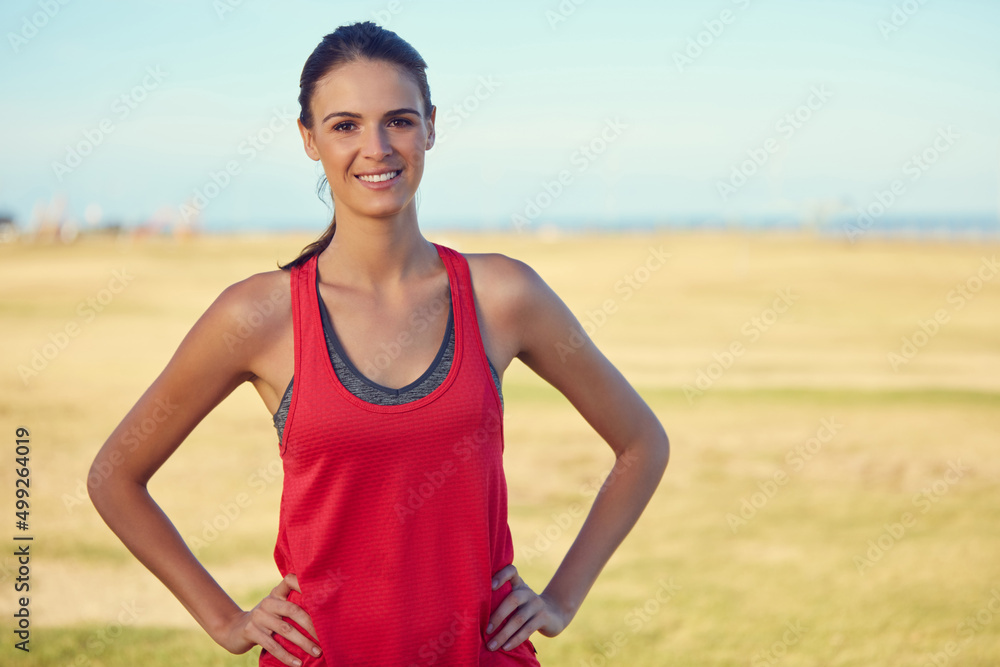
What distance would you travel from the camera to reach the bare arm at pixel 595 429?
220 cm

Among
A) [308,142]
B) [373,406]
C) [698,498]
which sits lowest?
[698,498]

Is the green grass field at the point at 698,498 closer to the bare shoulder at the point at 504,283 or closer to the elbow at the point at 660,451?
the elbow at the point at 660,451

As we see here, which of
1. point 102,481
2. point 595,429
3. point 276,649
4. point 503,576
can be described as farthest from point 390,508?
point 102,481

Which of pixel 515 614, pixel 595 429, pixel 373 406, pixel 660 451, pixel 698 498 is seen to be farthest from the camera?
pixel 698 498

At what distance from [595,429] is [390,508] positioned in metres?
0.68

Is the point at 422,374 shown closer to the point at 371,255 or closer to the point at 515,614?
the point at 371,255

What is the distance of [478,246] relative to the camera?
161 ft

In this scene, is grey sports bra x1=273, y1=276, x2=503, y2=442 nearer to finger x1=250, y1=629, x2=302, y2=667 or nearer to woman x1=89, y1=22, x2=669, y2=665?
woman x1=89, y1=22, x2=669, y2=665

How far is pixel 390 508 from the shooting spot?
1.95 meters

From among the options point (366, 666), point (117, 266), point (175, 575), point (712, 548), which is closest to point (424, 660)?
point (366, 666)

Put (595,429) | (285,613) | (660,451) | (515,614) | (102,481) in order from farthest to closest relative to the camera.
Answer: (660,451) → (595,429) → (102,481) → (515,614) → (285,613)

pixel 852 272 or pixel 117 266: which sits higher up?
pixel 117 266

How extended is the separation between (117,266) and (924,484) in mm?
31400

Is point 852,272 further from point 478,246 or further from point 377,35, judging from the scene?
point 377,35
